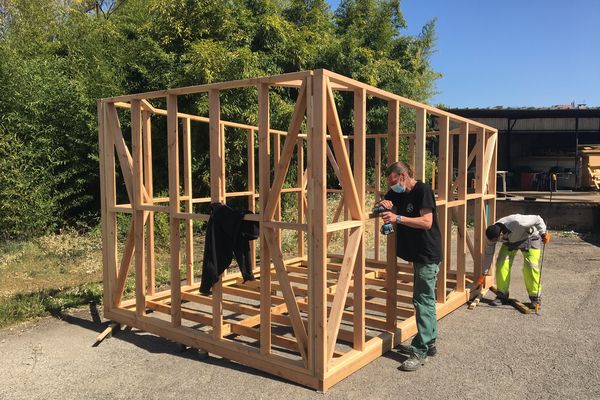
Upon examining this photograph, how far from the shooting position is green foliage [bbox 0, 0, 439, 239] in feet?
31.3

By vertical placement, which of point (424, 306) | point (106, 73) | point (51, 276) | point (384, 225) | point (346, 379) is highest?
point (106, 73)

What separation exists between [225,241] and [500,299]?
14.0ft

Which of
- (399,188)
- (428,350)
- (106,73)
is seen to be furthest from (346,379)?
(106,73)

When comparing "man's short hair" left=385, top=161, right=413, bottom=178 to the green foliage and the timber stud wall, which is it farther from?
the green foliage

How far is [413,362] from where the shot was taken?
4230 mm

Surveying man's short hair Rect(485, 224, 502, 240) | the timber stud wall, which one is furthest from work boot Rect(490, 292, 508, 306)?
man's short hair Rect(485, 224, 502, 240)

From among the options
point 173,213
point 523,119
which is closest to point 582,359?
point 173,213

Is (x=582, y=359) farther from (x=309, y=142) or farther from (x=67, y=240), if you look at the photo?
(x=67, y=240)

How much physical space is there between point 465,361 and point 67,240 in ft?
27.2

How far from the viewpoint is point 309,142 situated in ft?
12.1

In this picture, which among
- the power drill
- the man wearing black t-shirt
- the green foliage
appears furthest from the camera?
the green foliage

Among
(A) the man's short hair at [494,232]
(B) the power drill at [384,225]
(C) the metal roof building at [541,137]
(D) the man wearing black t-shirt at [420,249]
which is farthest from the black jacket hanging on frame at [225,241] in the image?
(C) the metal roof building at [541,137]

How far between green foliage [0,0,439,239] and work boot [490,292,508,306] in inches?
262

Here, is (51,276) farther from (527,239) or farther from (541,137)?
(541,137)
